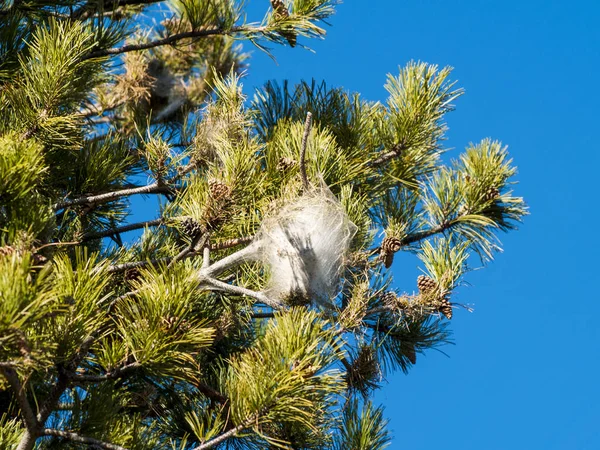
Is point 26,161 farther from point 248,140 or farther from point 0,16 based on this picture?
point 0,16

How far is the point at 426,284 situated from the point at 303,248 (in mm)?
363

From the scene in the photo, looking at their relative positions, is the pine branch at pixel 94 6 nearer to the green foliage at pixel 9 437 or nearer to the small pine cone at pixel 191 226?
the small pine cone at pixel 191 226

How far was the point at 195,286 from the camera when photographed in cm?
246

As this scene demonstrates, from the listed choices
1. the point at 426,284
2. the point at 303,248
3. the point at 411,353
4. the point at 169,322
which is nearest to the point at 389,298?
the point at 426,284

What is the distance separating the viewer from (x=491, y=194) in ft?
10.6

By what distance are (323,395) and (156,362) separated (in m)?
0.41

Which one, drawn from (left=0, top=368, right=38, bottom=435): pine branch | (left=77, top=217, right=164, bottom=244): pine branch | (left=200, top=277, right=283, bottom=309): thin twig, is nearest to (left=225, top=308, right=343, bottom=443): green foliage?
(left=200, top=277, right=283, bottom=309): thin twig

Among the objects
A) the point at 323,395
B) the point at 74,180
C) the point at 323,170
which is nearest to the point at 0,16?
the point at 74,180

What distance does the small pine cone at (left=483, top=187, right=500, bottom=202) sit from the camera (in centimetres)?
324

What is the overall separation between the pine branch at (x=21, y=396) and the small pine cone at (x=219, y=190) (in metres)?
0.68

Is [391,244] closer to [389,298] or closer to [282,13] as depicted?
[389,298]

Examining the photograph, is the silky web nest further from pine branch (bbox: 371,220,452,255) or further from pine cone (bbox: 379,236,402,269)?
pine branch (bbox: 371,220,452,255)

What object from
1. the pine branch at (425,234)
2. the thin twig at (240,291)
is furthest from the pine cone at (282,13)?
the thin twig at (240,291)

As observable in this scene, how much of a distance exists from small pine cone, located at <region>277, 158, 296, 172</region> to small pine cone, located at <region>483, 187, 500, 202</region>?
25.8 inches
